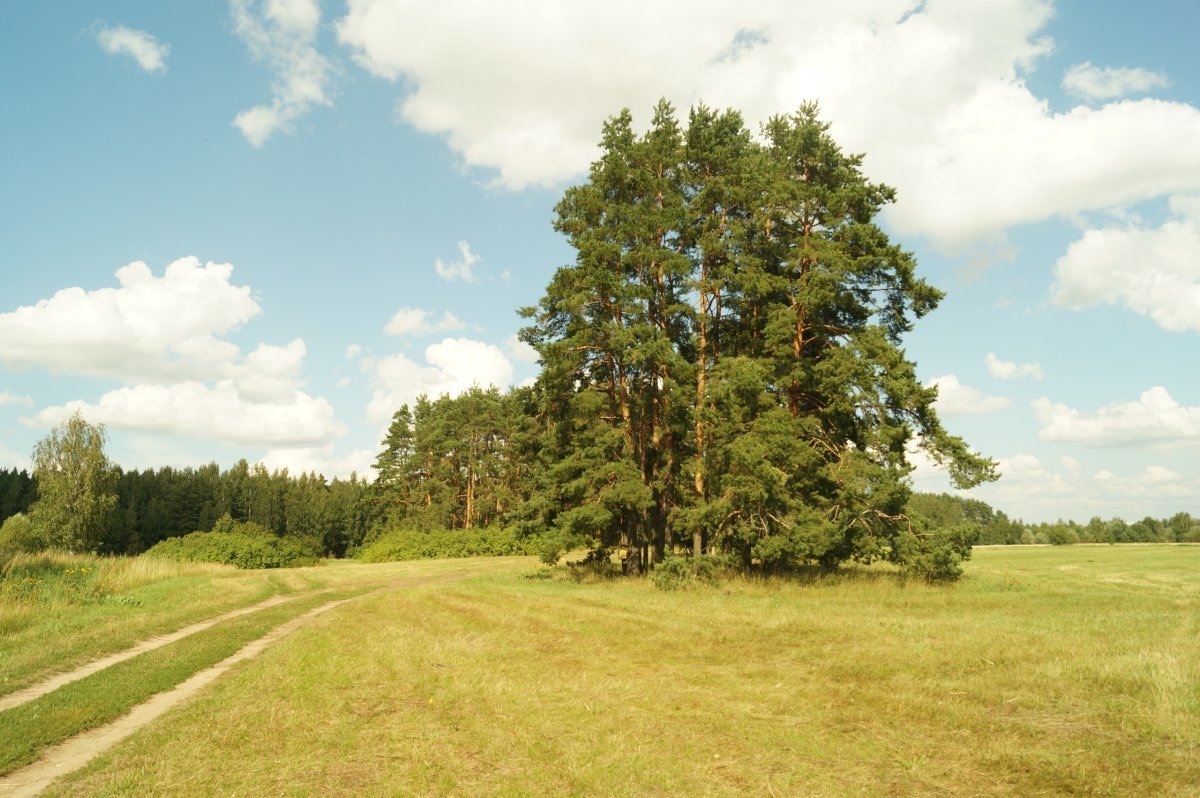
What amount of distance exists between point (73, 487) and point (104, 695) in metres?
59.5

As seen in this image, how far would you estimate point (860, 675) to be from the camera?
10.2m

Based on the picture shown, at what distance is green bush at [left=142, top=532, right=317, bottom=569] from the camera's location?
4919cm

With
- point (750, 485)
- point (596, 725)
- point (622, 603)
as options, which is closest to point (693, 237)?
point (750, 485)

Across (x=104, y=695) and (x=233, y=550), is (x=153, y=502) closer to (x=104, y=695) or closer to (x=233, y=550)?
(x=233, y=550)

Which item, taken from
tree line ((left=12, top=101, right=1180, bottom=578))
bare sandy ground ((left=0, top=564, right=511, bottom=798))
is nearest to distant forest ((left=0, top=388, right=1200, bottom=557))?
tree line ((left=12, top=101, right=1180, bottom=578))

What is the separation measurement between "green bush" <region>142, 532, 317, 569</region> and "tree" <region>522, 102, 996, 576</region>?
114 feet

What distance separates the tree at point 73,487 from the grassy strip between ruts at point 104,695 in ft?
174

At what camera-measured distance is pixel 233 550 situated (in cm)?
5031

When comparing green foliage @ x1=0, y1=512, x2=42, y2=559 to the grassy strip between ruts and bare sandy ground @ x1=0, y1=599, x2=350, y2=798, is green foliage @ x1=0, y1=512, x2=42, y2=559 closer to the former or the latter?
the grassy strip between ruts

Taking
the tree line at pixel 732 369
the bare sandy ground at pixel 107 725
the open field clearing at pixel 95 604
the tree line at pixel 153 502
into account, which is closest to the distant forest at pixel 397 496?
the tree line at pixel 153 502

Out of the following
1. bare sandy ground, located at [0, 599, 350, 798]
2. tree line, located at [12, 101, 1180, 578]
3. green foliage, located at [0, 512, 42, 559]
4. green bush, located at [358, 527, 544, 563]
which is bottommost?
green bush, located at [358, 527, 544, 563]

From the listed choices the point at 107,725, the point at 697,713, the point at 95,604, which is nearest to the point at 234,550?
the point at 95,604

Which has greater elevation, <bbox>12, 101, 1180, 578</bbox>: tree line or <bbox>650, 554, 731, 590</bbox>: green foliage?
<bbox>12, 101, 1180, 578</bbox>: tree line

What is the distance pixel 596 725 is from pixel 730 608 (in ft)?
38.8
